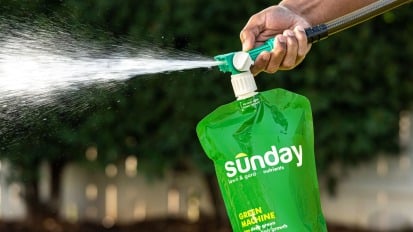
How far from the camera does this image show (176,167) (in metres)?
5.16

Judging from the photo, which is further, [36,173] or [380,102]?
[36,173]

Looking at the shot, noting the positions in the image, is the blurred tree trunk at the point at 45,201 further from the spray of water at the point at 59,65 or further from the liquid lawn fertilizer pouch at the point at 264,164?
the liquid lawn fertilizer pouch at the point at 264,164

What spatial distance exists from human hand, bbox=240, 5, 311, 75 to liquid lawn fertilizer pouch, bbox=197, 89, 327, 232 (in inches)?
5.2

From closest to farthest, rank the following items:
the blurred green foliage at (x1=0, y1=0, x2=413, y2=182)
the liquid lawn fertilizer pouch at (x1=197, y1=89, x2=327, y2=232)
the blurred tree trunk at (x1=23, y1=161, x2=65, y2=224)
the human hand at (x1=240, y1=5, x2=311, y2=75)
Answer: the liquid lawn fertilizer pouch at (x1=197, y1=89, x2=327, y2=232) → the human hand at (x1=240, y1=5, x2=311, y2=75) → the blurred green foliage at (x1=0, y1=0, x2=413, y2=182) → the blurred tree trunk at (x1=23, y1=161, x2=65, y2=224)

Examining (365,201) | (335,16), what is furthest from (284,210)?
(365,201)

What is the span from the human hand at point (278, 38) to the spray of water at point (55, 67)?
0.18m

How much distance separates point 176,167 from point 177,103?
57 centimetres

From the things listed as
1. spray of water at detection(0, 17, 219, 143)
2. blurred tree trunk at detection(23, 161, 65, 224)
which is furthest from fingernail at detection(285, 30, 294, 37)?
blurred tree trunk at detection(23, 161, 65, 224)

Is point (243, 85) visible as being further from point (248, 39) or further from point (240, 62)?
point (248, 39)

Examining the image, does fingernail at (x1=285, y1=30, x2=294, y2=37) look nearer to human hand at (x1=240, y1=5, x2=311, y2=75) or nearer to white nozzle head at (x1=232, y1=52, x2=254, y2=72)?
human hand at (x1=240, y1=5, x2=311, y2=75)

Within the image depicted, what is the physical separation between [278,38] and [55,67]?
2.62 ft

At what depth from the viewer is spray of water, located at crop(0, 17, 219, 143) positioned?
7.96ft

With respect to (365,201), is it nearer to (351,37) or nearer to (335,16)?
(351,37)

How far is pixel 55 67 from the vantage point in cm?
253
